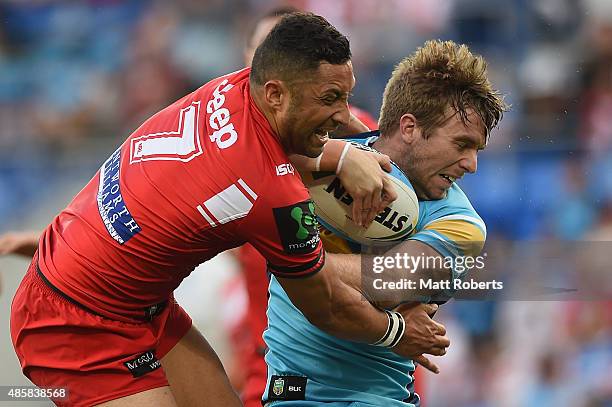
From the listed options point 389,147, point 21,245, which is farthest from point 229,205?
point 21,245

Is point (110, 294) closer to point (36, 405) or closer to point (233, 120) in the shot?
point (233, 120)

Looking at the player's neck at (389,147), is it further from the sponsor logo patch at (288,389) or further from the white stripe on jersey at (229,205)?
the sponsor logo patch at (288,389)

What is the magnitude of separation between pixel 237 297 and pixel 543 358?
222cm

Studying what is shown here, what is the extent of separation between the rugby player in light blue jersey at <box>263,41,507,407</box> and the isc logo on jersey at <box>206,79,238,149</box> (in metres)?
0.70

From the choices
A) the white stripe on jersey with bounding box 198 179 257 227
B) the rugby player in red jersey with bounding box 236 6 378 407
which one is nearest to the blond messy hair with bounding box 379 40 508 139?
the white stripe on jersey with bounding box 198 179 257 227

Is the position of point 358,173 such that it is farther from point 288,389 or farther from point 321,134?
point 288,389

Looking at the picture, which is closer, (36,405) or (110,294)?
(110,294)

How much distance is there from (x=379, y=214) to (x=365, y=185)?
169 millimetres

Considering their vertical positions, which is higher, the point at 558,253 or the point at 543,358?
the point at 558,253

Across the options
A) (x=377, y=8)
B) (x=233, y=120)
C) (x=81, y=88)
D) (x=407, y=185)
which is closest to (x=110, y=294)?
(x=233, y=120)

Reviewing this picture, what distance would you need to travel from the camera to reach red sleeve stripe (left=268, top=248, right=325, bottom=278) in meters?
3.76

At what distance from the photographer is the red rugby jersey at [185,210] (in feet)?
12.1

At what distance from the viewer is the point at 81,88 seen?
32.6 ft

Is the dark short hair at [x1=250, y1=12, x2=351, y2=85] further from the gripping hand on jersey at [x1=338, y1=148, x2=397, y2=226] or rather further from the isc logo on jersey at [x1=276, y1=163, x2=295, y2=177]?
the gripping hand on jersey at [x1=338, y1=148, x2=397, y2=226]
